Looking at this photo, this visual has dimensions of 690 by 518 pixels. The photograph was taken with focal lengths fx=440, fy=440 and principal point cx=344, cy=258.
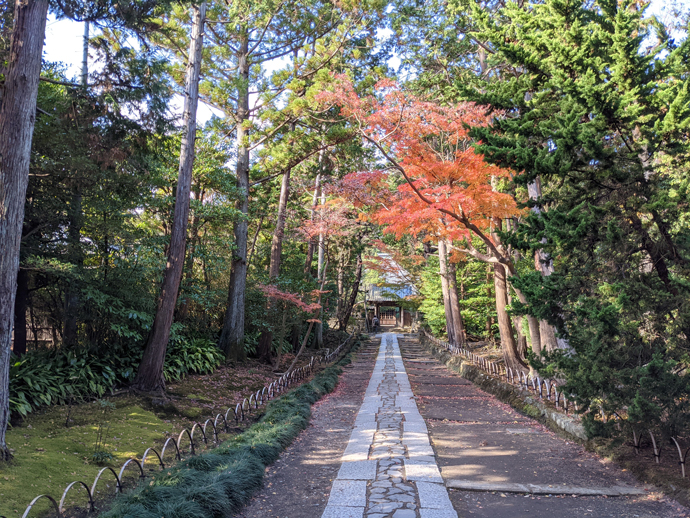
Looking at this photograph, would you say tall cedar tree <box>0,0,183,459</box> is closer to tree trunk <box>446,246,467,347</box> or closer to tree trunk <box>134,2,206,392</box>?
tree trunk <box>134,2,206,392</box>

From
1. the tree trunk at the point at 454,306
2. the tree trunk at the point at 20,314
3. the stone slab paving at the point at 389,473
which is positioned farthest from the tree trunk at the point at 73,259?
the tree trunk at the point at 454,306

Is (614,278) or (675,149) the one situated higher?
(675,149)

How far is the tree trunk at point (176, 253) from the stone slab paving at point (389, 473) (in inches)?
171

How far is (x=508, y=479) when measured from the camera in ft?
17.5

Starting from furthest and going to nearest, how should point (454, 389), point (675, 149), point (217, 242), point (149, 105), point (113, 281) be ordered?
point (217, 242)
point (454, 389)
point (113, 281)
point (149, 105)
point (675, 149)

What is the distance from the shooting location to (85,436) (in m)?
6.45

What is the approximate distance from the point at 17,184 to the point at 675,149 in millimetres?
8053

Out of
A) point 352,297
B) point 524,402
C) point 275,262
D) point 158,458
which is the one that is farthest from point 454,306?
point 158,458

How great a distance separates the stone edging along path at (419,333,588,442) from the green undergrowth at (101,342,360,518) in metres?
4.40

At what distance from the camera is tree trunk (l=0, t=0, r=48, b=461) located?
17.9 ft

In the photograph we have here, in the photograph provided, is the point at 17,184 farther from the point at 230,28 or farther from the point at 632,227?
the point at 230,28

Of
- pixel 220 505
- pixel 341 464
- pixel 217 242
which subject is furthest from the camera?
pixel 217 242

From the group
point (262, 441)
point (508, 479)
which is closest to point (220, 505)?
point (262, 441)

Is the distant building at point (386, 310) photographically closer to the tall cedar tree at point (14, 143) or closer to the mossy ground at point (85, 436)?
the mossy ground at point (85, 436)
